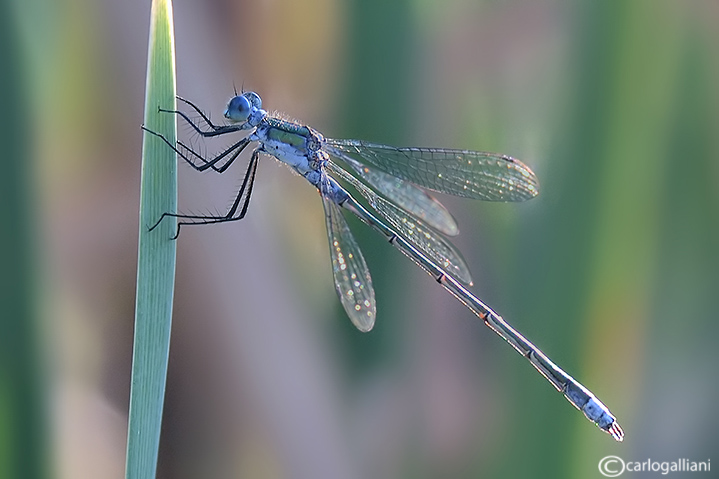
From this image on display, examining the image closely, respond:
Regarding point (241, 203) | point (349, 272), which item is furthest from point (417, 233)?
point (241, 203)

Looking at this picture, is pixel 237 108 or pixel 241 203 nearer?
pixel 241 203

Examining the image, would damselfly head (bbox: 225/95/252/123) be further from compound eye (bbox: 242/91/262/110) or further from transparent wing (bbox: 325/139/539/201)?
transparent wing (bbox: 325/139/539/201)

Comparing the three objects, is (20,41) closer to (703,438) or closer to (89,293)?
(89,293)

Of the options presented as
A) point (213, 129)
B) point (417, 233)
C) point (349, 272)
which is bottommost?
point (349, 272)

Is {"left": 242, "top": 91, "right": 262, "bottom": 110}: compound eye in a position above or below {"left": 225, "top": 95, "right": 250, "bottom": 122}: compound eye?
above

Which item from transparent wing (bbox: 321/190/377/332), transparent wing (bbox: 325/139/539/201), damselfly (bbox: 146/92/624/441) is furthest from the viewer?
transparent wing (bbox: 325/139/539/201)

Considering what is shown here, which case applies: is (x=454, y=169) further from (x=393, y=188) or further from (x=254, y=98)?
(x=254, y=98)

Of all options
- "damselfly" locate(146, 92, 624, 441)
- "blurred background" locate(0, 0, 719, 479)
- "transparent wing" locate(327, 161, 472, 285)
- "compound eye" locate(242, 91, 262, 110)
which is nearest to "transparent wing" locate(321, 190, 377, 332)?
"damselfly" locate(146, 92, 624, 441)

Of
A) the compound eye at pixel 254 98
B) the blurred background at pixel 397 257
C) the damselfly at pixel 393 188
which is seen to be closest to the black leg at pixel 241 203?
the damselfly at pixel 393 188
